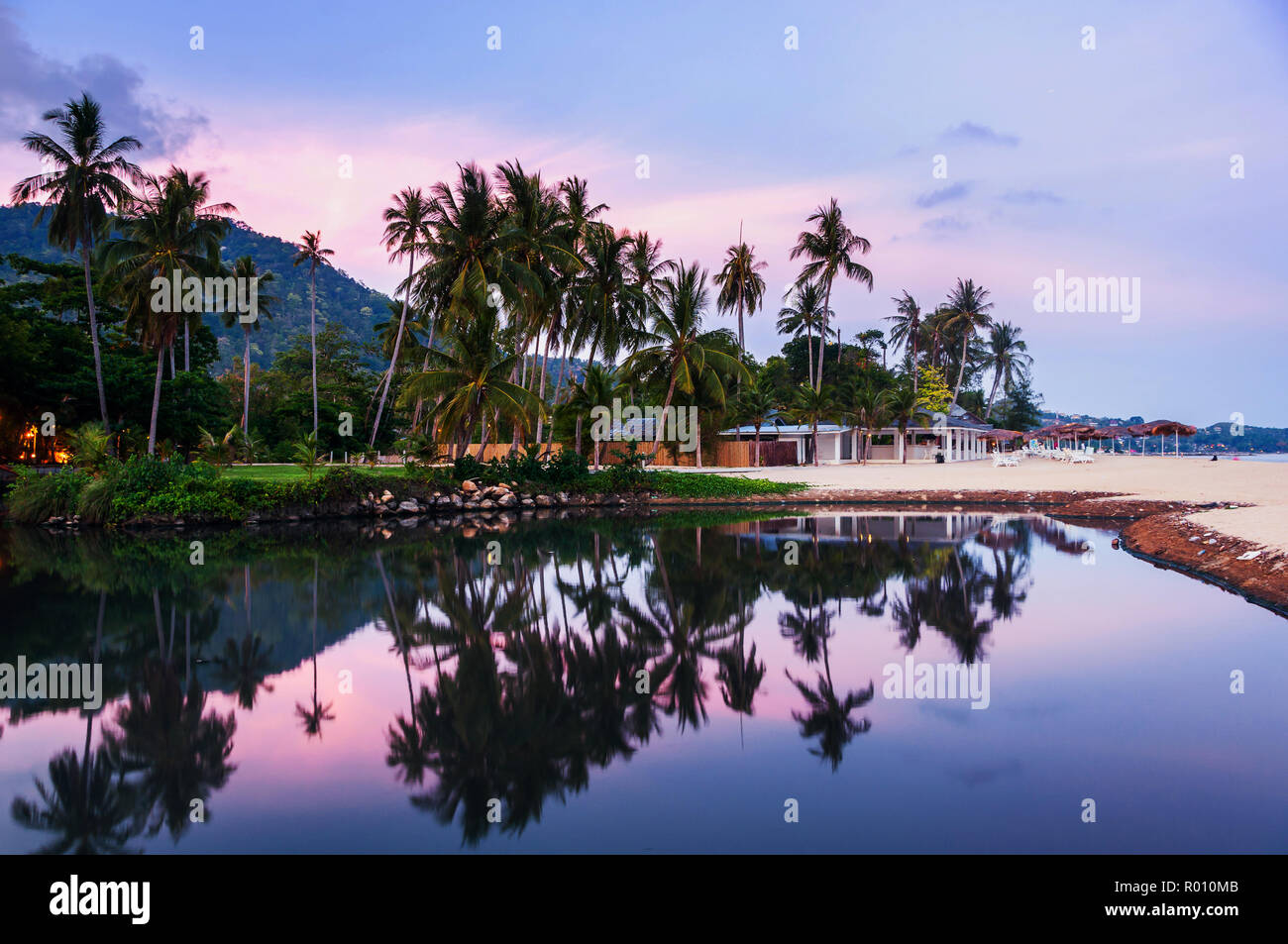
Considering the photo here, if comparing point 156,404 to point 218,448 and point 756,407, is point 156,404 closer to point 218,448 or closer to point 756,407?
point 218,448

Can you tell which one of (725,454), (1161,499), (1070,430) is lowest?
(1161,499)

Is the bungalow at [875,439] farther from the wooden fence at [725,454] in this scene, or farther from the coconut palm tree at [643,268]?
the coconut palm tree at [643,268]

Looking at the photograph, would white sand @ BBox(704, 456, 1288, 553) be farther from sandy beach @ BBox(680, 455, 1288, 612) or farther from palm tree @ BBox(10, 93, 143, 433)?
Result: palm tree @ BBox(10, 93, 143, 433)

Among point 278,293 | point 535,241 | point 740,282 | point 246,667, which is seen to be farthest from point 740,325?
point 278,293

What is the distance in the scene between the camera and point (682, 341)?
34906 millimetres

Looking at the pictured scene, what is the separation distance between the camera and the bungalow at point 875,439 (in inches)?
2103

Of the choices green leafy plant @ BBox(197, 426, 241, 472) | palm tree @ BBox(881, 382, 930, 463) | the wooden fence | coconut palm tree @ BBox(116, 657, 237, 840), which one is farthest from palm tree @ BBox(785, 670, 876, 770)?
palm tree @ BBox(881, 382, 930, 463)

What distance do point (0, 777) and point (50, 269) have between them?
126 ft

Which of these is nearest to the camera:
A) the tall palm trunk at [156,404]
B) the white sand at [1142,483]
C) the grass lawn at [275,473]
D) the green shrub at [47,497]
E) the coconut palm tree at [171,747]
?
the coconut palm tree at [171,747]

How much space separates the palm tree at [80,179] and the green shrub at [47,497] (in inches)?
169

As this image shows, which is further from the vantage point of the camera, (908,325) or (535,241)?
(908,325)

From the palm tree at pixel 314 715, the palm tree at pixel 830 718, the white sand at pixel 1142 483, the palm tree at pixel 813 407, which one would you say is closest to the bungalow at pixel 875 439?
the palm tree at pixel 813 407

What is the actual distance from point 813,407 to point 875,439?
412 inches

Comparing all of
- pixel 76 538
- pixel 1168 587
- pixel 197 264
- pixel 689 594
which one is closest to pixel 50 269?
pixel 197 264
